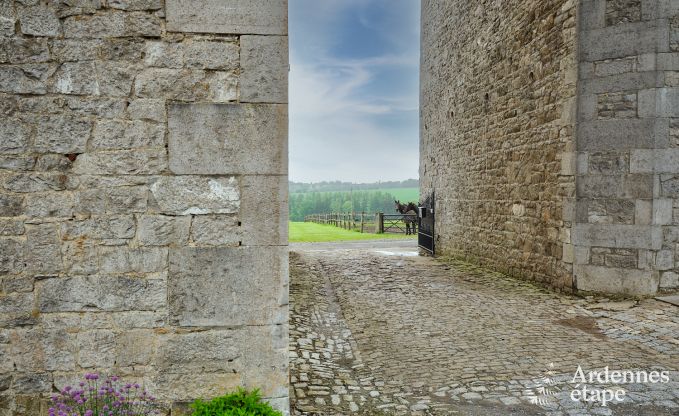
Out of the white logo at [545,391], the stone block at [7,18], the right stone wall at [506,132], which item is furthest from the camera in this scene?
the right stone wall at [506,132]

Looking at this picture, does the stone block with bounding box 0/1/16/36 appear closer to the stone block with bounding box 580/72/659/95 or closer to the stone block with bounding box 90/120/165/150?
the stone block with bounding box 90/120/165/150

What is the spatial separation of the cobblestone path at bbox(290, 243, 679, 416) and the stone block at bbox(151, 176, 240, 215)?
1.65m

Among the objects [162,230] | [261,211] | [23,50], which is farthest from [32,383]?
Result: [23,50]

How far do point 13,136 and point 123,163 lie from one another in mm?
691

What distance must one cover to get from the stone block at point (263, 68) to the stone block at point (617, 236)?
5831 mm

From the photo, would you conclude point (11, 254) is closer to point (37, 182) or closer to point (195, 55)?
point (37, 182)

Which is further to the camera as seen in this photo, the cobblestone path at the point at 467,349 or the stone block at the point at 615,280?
the stone block at the point at 615,280

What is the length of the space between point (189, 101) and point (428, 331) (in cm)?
384

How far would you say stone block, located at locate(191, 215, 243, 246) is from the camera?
10.6 ft

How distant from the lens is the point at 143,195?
3195 millimetres

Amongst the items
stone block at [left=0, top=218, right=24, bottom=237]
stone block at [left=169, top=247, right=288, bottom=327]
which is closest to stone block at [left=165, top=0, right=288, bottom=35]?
stone block at [left=169, top=247, right=288, bottom=327]

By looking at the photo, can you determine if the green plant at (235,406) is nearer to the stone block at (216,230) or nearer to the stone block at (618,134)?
the stone block at (216,230)

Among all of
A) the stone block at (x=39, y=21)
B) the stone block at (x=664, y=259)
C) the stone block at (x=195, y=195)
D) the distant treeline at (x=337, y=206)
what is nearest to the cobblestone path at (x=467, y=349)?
the stone block at (x=664, y=259)

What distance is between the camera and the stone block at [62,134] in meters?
3.13
